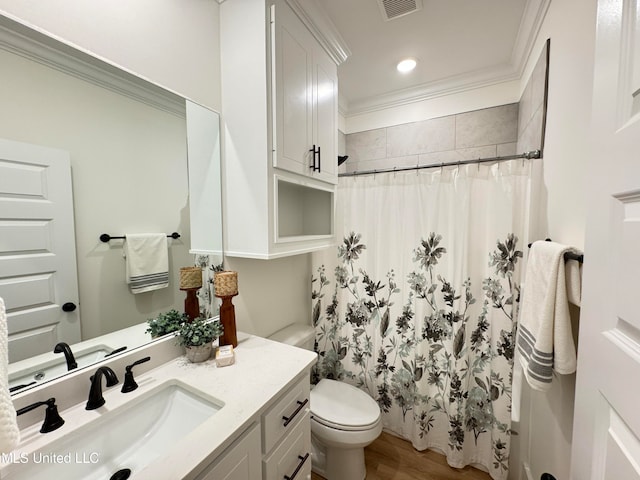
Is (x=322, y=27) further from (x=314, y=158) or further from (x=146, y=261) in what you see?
(x=146, y=261)

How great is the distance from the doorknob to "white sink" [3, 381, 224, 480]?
1.07ft

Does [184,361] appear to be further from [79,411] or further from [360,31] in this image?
[360,31]

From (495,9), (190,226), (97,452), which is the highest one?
(495,9)

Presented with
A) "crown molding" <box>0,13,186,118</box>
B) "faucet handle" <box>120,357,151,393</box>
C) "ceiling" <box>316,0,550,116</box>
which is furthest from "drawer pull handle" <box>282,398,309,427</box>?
"ceiling" <box>316,0,550,116</box>

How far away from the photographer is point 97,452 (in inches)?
28.0

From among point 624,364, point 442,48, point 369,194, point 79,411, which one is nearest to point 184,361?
point 79,411

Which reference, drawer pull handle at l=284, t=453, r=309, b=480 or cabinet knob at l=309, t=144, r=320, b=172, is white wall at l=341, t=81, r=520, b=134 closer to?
cabinet knob at l=309, t=144, r=320, b=172

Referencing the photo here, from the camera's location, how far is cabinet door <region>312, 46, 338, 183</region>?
1.36 m

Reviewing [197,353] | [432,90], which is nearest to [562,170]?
[432,90]

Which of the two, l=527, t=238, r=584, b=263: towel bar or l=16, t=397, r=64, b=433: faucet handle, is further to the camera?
l=527, t=238, r=584, b=263: towel bar

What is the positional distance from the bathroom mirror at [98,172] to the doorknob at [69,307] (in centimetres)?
1

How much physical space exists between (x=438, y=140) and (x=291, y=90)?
4.53 feet

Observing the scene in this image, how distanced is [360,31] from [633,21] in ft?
4.52

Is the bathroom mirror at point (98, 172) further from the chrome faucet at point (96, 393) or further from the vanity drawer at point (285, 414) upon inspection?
the vanity drawer at point (285, 414)
